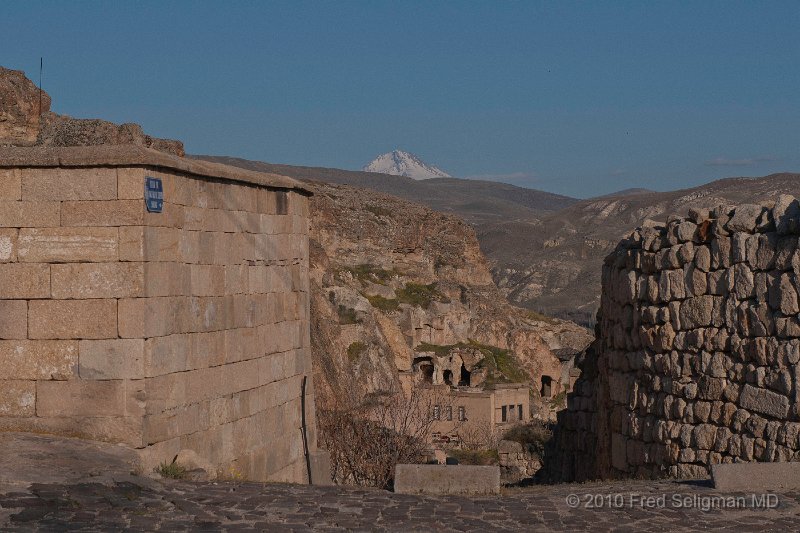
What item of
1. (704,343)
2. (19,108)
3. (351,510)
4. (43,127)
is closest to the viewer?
(351,510)

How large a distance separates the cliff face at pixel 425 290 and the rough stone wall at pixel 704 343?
131 ft

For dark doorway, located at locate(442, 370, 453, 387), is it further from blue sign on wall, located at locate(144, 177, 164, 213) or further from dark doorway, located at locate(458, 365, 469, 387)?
blue sign on wall, located at locate(144, 177, 164, 213)

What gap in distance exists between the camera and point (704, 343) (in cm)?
1077

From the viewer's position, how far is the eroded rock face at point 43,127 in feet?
40.7

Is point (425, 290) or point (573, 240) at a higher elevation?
Answer: point (573, 240)

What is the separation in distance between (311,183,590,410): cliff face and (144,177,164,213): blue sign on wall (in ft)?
141

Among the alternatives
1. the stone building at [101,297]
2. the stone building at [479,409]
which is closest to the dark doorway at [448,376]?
the stone building at [479,409]

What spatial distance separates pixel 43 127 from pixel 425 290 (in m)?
54.7

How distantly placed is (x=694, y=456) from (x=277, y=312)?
14.6 feet

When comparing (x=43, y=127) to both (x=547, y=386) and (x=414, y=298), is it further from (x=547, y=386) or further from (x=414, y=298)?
(x=547, y=386)

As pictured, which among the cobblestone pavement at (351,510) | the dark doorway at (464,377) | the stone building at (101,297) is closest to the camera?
the cobblestone pavement at (351,510)

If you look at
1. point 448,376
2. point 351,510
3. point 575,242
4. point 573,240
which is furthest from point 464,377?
point 573,240

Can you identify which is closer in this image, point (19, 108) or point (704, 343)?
point (704, 343)

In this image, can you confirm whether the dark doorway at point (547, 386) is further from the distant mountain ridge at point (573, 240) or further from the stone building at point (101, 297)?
the stone building at point (101, 297)
